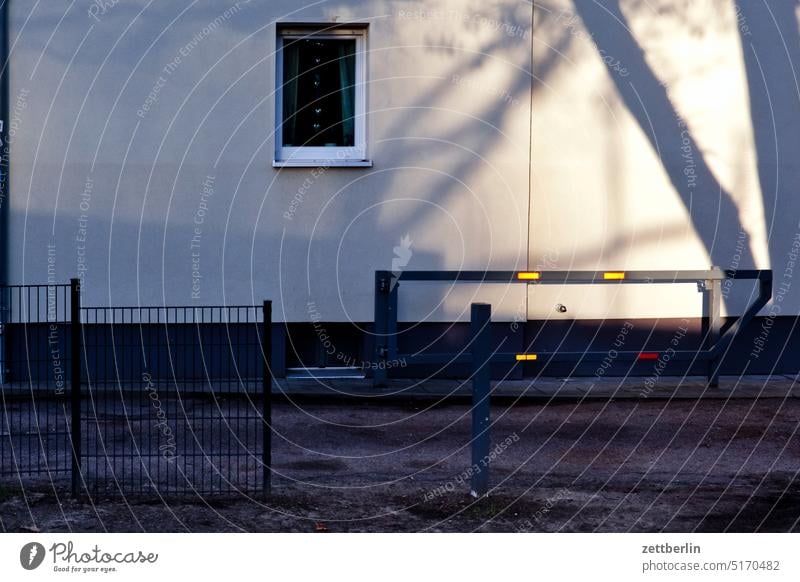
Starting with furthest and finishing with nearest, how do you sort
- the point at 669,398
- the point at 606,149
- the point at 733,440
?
the point at 606,149
the point at 669,398
the point at 733,440

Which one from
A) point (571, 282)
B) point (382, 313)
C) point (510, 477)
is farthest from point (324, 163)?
point (510, 477)

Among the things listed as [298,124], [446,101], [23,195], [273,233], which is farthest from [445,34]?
[23,195]

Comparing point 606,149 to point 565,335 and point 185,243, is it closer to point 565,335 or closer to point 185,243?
point 565,335

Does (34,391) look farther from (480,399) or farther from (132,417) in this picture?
(480,399)

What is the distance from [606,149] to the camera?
42.9 ft

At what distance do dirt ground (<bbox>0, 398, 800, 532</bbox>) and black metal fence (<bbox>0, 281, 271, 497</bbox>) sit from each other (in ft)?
0.92

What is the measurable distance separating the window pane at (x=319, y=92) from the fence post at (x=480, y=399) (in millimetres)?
5152

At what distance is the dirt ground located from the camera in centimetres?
757

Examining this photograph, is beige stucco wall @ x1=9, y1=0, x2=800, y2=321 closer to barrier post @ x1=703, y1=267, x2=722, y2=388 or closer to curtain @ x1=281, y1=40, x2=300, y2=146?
curtain @ x1=281, y1=40, x2=300, y2=146

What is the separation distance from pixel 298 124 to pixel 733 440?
17.7ft

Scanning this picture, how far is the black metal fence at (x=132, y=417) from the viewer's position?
8133 mm

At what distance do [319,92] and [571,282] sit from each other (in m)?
3.27

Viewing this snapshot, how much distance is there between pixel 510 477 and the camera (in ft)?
29.0

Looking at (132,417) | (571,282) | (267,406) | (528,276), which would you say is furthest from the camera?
(571,282)
